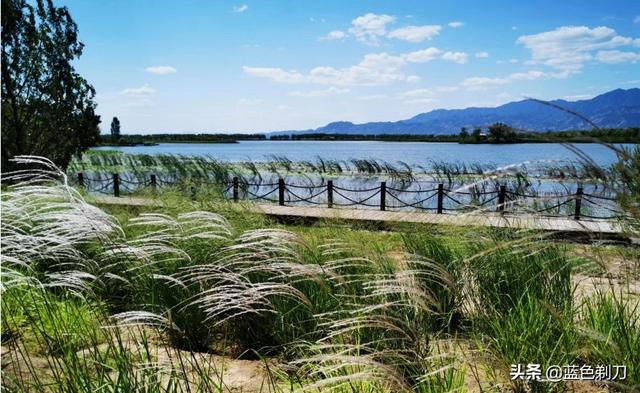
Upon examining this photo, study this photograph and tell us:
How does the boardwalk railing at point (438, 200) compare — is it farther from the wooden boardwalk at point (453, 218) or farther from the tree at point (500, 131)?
the tree at point (500, 131)

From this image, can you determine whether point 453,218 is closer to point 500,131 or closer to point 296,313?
point 296,313

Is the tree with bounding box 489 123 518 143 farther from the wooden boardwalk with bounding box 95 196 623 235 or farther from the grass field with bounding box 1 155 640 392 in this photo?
the wooden boardwalk with bounding box 95 196 623 235

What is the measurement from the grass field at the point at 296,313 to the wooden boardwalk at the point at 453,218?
190 mm

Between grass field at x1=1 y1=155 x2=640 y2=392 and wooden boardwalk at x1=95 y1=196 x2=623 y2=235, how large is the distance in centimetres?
19

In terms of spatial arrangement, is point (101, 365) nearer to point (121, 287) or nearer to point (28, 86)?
point (121, 287)

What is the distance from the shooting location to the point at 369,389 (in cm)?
231

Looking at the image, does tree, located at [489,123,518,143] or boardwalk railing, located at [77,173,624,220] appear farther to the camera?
boardwalk railing, located at [77,173,624,220]

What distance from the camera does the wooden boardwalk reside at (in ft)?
15.0

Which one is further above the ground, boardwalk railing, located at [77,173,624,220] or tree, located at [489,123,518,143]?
tree, located at [489,123,518,143]

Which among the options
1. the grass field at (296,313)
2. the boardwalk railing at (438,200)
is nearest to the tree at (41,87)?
the boardwalk railing at (438,200)

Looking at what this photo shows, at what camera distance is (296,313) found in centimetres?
326

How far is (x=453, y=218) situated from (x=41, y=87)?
14.4 m

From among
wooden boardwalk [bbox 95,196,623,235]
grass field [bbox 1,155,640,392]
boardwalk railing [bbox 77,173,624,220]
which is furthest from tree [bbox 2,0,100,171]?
grass field [bbox 1,155,640,392]

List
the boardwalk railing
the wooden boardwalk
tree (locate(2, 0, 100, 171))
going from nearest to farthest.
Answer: the boardwalk railing, the wooden boardwalk, tree (locate(2, 0, 100, 171))
